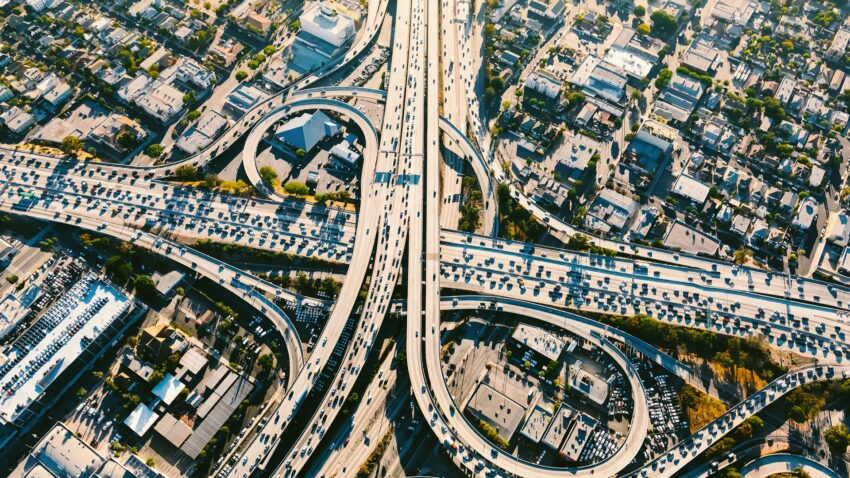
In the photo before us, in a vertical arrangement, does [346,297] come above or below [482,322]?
below

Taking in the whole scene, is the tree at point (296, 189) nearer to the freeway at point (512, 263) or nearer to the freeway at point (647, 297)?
the freeway at point (512, 263)

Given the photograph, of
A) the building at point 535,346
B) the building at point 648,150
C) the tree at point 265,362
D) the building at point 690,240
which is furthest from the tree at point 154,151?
the building at point 690,240

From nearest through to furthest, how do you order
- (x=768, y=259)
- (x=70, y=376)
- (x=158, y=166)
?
(x=70, y=376) < (x=768, y=259) < (x=158, y=166)

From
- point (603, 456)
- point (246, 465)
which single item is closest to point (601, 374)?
point (603, 456)

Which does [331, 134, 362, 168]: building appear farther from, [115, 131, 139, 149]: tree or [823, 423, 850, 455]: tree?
[823, 423, 850, 455]: tree

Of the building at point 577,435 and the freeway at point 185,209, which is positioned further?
the freeway at point 185,209

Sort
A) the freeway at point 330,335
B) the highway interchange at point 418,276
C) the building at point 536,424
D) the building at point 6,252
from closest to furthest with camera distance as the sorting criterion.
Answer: the freeway at point 330,335
the building at point 536,424
the highway interchange at point 418,276
the building at point 6,252

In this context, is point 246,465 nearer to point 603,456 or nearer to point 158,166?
point 603,456
